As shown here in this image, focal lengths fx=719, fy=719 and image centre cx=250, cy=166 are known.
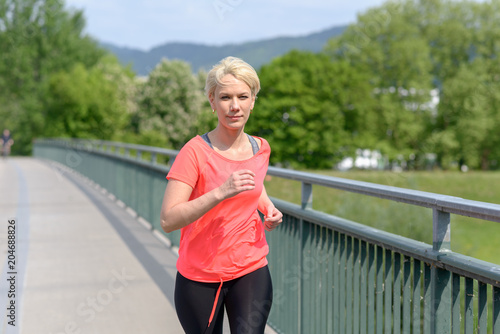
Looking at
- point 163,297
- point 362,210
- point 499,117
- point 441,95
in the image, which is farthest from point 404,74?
point 163,297

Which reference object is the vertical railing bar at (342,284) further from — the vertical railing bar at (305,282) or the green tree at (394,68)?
the green tree at (394,68)

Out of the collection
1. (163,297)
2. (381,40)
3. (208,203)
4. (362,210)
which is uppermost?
(381,40)

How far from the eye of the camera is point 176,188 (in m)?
2.61

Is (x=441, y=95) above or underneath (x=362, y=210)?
above

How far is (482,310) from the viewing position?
2.60 meters

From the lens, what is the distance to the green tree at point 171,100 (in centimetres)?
6944

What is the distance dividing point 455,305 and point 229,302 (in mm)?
882

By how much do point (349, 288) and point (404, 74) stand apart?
58618mm

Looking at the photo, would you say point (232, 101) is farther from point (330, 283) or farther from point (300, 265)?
point (300, 265)

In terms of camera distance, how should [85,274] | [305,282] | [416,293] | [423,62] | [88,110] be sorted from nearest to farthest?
[416,293] → [305,282] → [85,274] → [423,62] → [88,110]

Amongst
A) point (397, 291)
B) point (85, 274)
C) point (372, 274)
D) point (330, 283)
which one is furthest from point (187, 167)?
point (85, 274)

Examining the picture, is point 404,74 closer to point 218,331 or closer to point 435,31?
point 435,31

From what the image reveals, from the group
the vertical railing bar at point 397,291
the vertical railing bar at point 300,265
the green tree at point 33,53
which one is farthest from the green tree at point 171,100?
the vertical railing bar at point 397,291

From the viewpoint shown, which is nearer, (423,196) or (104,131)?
(423,196)
